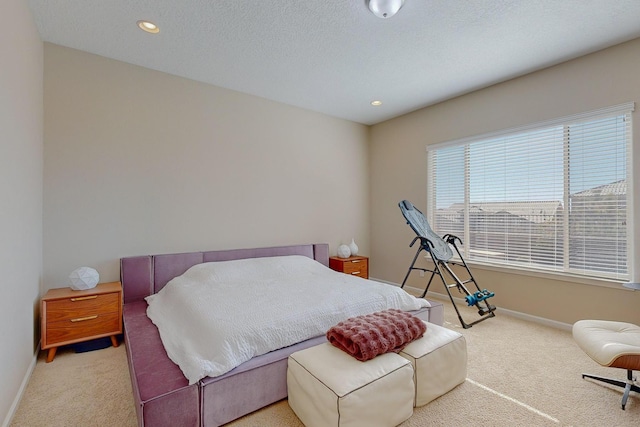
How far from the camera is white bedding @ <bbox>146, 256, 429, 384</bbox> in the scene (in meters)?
1.73

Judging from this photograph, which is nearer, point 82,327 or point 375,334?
point 375,334

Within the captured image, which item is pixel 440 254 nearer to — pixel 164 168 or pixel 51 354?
pixel 164 168

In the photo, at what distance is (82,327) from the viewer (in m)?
2.39

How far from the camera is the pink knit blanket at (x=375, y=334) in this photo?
1662 mm

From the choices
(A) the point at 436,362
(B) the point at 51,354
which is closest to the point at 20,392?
(B) the point at 51,354

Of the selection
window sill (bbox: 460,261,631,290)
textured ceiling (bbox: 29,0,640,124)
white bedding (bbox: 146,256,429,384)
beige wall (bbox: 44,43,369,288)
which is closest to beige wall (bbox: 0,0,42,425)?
beige wall (bbox: 44,43,369,288)

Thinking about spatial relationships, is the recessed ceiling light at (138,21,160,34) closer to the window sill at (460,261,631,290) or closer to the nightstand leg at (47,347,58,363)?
the nightstand leg at (47,347,58,363)

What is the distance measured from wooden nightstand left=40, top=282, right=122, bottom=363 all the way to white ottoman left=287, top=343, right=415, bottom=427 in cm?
176

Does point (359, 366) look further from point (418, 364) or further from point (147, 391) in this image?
point (147, 391)

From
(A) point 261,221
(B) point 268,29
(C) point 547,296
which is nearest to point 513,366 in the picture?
(C) point 547,296

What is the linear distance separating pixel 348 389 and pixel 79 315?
2.30 m

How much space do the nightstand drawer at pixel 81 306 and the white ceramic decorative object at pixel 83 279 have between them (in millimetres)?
147

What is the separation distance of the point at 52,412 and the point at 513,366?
→ 10.3ft

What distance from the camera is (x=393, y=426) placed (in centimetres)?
159
